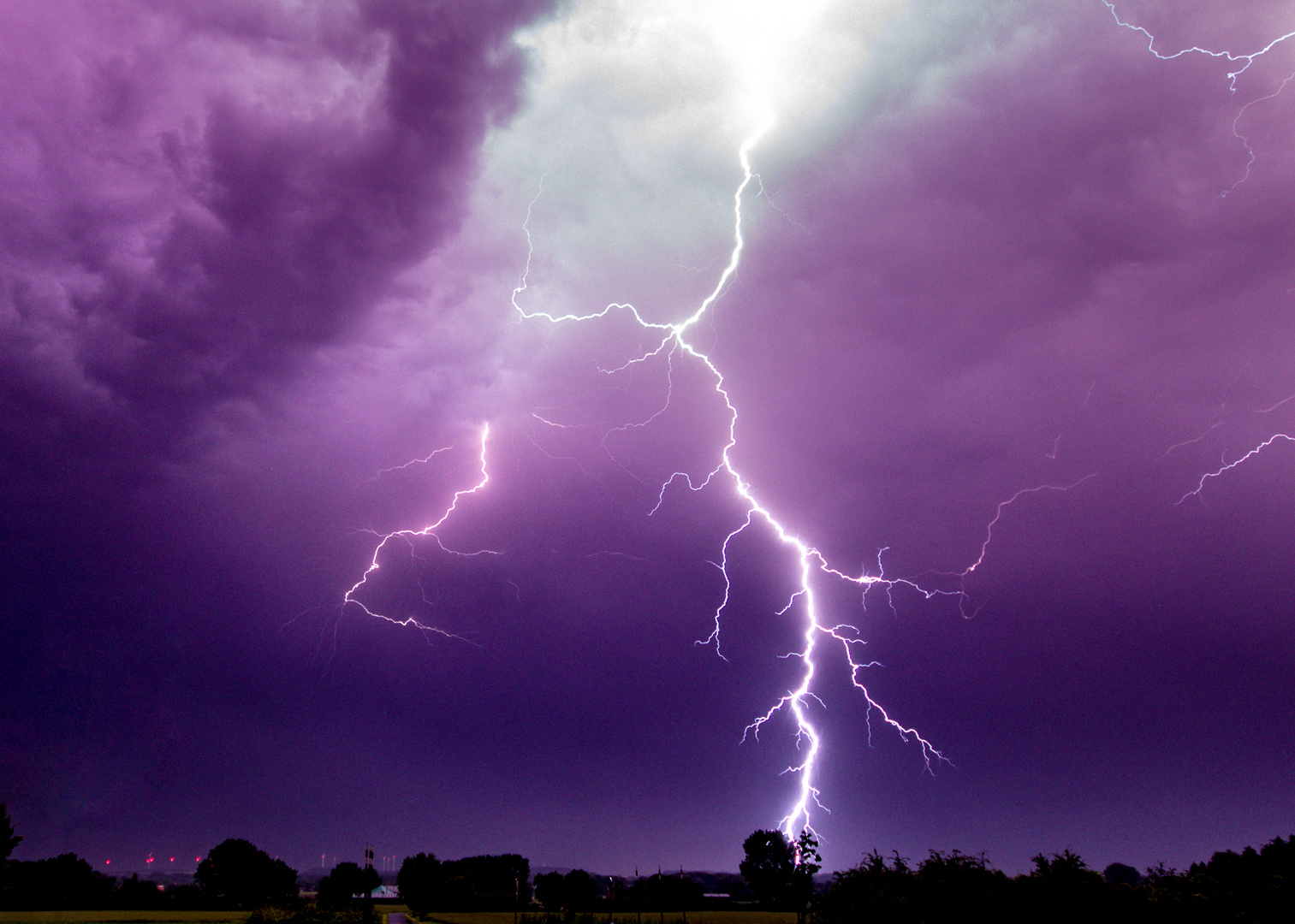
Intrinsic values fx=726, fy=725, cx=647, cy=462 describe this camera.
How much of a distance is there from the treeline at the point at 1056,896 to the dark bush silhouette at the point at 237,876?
51.9 m

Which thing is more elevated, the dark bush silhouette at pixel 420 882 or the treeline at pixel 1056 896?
the treeline at pixel 1056 896

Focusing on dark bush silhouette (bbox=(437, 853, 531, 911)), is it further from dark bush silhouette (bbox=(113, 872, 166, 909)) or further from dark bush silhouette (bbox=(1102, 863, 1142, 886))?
dark bush silhouette (bbox=(1102, 863, 1142, 886))

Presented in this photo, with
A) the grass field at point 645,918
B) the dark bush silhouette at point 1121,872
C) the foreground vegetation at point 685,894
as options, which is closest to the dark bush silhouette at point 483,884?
the foreground vegetation at point 685,894

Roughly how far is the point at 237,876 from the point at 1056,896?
58.7 meters

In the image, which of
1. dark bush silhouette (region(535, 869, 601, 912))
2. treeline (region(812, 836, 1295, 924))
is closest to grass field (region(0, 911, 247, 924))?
dark bush silhouette (region(535, 869, 601, 912))

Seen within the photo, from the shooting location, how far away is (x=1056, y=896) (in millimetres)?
13438

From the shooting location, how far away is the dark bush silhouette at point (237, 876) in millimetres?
52469

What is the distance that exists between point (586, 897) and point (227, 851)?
26911 mm

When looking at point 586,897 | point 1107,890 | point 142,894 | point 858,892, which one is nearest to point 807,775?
point 858,892

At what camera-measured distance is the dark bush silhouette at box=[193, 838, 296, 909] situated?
52469 millimetres

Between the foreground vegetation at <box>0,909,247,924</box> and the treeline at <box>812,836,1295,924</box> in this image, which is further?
the foreground vegetation at <box>0,909,247,924</box>

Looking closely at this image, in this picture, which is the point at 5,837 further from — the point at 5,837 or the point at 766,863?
the point at 766,863

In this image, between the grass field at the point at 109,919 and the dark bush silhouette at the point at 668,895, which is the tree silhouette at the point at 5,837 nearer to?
the grass field at the point at 109,919

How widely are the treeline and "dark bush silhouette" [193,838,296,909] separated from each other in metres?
51.9
